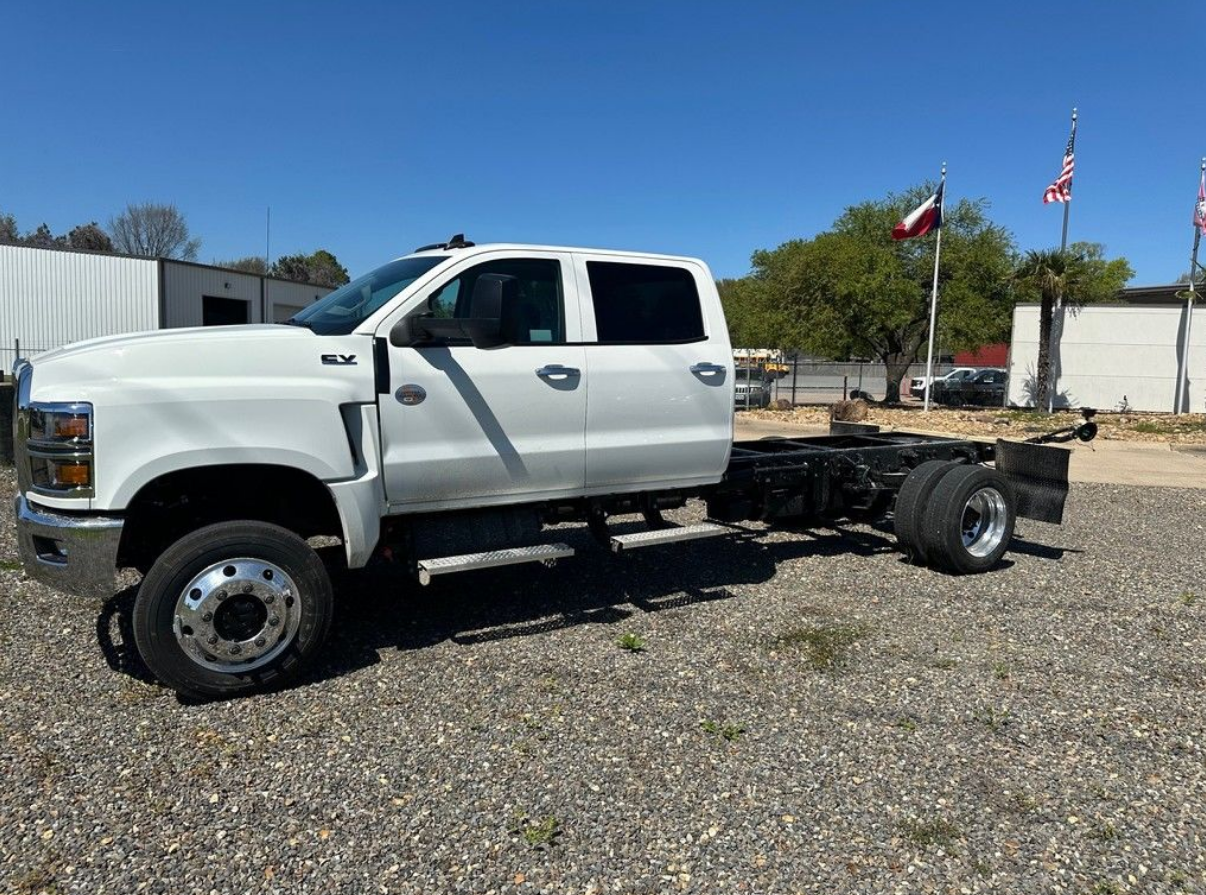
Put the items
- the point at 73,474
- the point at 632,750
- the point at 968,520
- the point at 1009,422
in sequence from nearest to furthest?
the point at 632,750 → the point at 73,474 → the point at 968,520 → the point at 1009,422

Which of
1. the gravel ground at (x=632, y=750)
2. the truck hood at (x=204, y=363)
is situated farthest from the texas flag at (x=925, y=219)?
the truck hood at (x=204, y=363)

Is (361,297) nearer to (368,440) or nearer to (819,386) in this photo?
(368,440)

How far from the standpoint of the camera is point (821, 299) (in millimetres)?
27406

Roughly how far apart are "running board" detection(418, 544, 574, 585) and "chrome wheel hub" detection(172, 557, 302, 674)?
0.68 meters

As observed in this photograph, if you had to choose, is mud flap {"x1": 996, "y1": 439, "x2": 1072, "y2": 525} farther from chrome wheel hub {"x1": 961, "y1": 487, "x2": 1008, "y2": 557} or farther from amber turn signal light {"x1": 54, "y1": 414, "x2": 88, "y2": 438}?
amber turn signal light {"x1": 54, "y1": 414, "x2": 88, "y2": 438}

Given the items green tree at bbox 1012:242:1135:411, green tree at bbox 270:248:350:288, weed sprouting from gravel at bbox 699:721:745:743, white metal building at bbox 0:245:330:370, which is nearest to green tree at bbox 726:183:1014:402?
green tree at bbox 1012:242:1135:411

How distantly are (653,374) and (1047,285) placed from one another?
23918 millimetres

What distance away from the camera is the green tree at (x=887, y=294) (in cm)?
2683

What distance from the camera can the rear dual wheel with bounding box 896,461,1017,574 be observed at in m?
6.79

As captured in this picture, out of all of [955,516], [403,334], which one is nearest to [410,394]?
[403,334]

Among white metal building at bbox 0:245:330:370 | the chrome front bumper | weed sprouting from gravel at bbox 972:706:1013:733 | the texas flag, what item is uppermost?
the texas flag

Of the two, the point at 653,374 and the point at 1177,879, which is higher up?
the point at 653,374

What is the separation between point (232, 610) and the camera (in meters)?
4.32

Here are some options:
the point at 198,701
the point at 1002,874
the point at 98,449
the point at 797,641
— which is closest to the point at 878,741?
the point at 1002,874
